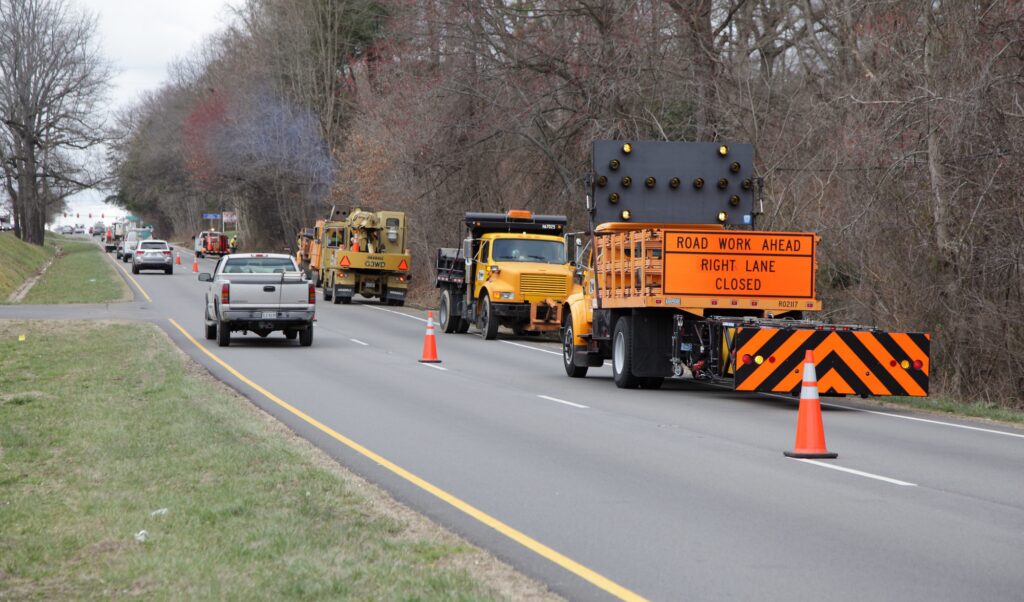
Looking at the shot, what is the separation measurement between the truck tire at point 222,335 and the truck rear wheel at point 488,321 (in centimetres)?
621

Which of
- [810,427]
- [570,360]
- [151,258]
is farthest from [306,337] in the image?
[151,258]

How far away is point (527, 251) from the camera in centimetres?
3038

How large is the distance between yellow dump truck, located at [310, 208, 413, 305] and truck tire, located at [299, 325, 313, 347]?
16279mm

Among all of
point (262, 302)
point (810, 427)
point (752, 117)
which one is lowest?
point (810, 427)

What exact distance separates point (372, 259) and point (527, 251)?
14162 millimetres

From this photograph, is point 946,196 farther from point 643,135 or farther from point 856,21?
point 643,135

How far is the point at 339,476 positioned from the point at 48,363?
1285 centimetres

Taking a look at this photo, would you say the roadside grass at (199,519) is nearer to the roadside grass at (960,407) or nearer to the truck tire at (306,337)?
the roadside grass at (960,407)

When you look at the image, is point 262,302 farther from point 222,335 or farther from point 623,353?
point 623,353

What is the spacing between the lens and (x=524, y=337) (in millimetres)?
32625

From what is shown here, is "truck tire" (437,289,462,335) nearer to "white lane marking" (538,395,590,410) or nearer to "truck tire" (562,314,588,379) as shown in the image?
"truck tire" (562,314,588,379)

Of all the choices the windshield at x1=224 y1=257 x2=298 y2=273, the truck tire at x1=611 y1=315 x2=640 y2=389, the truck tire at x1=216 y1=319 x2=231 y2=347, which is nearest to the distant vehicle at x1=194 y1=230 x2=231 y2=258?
the windshield at x1=224 y1=257 x2=298 y2=273

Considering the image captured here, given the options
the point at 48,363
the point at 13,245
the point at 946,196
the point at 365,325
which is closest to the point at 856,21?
the point at 946,196

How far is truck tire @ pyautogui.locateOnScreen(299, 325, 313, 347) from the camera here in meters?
27.0
